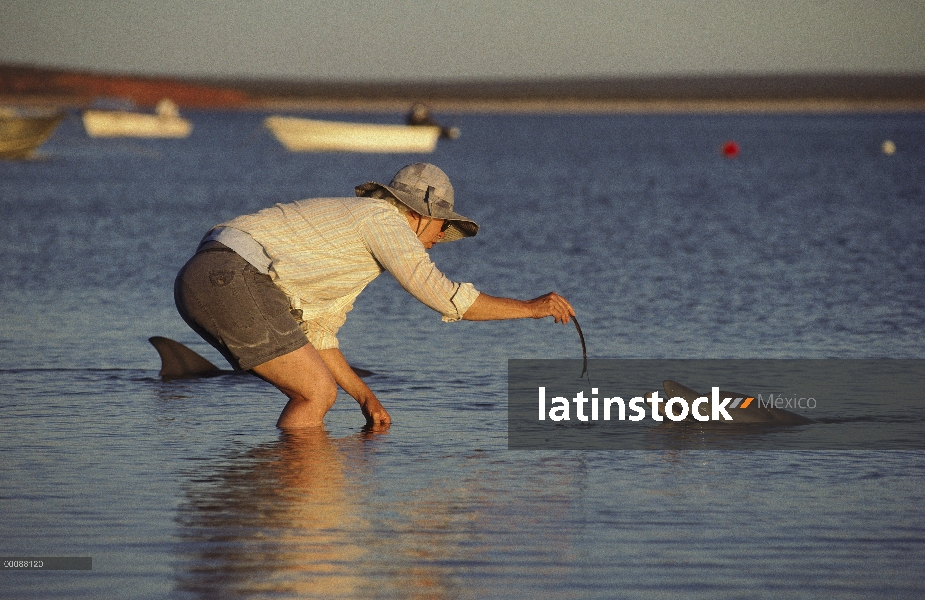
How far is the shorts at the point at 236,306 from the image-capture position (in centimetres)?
665

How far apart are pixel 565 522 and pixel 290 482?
137cm

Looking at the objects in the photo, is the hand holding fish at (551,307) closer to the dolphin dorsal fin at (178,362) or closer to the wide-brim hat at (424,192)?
the wide-brim hat at (424,192)

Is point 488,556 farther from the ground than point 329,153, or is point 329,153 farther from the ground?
point 329,153

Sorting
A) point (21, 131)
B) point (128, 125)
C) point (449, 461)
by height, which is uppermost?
point (128, 125)

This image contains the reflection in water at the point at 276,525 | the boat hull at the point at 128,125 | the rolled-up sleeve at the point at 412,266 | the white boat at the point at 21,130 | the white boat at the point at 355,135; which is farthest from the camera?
the boat hull at the point at 128,125

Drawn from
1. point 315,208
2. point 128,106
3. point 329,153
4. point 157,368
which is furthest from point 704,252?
point 128,106

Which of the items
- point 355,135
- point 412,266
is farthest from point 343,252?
point 355,135

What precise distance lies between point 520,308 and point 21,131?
4528cm

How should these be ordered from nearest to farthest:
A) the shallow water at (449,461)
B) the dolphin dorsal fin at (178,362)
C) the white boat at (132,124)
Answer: the shallow water at (449,461)
the dolphin dorsal fin at (178,362)
the white boat at (132,124)

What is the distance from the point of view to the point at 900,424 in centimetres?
815

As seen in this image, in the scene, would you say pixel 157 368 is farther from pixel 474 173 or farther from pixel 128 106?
pixel 128 106

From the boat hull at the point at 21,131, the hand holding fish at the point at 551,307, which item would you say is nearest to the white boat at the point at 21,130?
the boat hull at the point at 21,131

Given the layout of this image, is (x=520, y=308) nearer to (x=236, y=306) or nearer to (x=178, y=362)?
(x=236, y=306)

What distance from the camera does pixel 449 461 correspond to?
7.04 m
